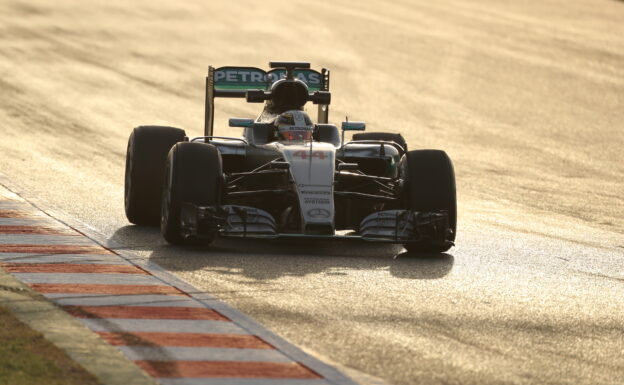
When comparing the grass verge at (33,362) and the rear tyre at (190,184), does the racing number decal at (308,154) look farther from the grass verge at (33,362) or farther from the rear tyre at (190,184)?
the grass verge at (33,362)

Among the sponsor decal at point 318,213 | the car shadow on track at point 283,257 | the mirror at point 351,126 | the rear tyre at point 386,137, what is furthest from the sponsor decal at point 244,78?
the sponsor decal at point 318,213

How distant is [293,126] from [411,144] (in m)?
9.62

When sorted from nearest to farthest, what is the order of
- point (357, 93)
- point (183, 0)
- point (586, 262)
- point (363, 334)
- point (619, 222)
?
point (363, 334) → point (586, 262) → point (619, 222) → point (357, 93) → point (183, 0)

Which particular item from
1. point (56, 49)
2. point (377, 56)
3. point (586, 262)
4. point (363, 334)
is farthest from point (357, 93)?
point (363, 334)

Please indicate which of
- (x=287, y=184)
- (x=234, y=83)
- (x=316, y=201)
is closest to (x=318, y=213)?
(x=316, y=201)

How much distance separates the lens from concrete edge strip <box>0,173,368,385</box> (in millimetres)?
8875

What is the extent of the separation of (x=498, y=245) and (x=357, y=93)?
48.8 feet

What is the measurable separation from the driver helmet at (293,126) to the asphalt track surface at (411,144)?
1.30 meters

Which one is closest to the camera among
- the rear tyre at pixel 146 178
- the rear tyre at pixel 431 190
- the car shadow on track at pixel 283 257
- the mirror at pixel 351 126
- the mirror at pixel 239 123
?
the car shadow on track at pixel 283 257

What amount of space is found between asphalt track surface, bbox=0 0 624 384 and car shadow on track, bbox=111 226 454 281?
0.05 metres

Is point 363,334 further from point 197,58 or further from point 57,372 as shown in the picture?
point 197,58

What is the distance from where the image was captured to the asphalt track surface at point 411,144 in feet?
33.8

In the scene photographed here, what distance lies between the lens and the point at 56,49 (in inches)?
1283

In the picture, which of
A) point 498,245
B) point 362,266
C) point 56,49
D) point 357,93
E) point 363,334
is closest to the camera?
point 363,334
